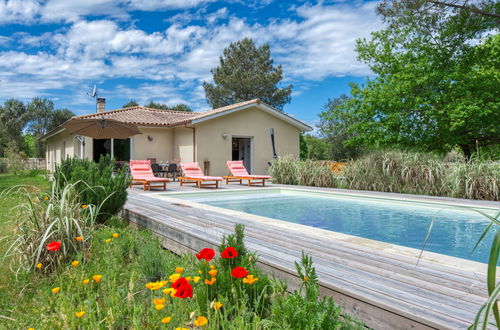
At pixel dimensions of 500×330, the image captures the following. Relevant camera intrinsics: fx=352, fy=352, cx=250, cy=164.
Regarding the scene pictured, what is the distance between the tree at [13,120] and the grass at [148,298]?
41.9 metres

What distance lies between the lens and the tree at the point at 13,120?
38406 mm

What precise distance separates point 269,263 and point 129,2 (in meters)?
17.5

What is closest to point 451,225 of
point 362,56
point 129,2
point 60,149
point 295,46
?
point 362,56

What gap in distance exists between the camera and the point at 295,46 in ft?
101

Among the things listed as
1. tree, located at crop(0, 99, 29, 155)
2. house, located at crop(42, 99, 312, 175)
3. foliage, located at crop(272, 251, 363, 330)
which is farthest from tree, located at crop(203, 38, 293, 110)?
foliage, located at crop(272, 251, 363, 330)

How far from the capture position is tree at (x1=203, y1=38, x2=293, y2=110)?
32531 mm

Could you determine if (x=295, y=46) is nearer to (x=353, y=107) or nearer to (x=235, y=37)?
(x=235, y=37)

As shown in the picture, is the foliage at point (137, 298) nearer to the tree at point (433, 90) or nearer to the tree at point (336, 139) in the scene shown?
the tree at point (433, 90)

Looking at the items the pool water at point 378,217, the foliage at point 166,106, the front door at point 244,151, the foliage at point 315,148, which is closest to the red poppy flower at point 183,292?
the pool water at point 378,217

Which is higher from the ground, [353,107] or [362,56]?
[362,56]

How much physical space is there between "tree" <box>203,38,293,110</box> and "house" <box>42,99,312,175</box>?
581 inches

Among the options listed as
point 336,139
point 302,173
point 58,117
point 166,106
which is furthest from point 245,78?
point 58,117

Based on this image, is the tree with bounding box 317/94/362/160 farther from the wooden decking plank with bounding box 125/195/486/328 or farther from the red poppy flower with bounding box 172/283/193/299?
the red poppy flower with bounding box 172/283/193/299

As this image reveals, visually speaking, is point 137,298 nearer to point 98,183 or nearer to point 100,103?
point 98,183
